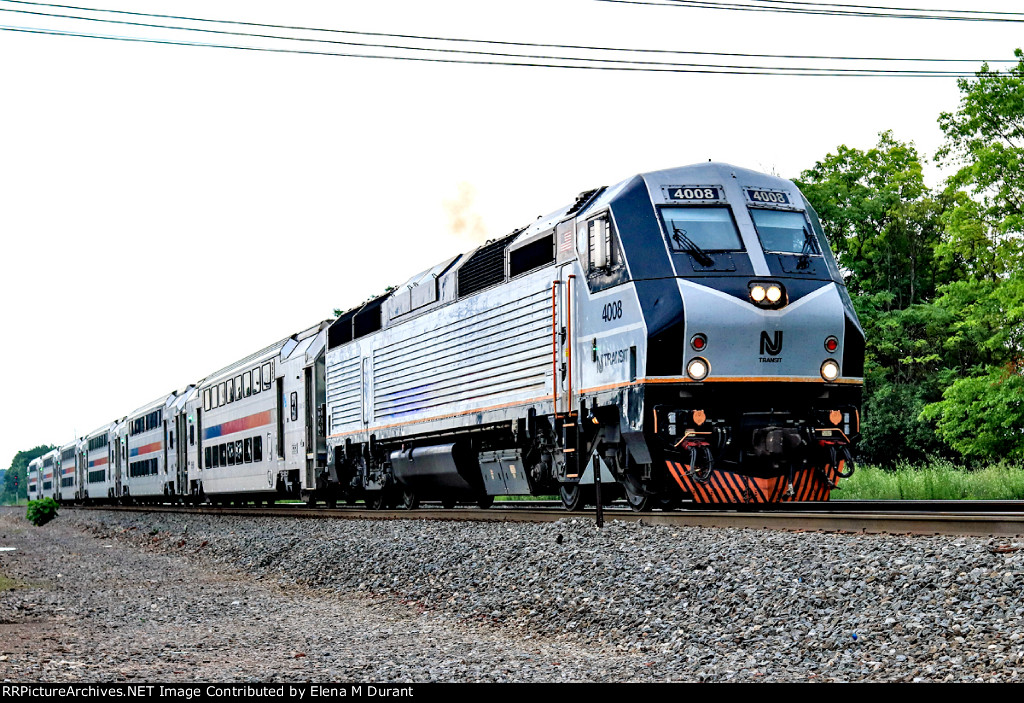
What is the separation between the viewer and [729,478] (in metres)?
12.1

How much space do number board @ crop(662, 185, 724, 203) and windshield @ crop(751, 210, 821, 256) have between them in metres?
0.50

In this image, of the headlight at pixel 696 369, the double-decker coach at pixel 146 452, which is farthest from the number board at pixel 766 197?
the double-decker coach at pixel 146 452

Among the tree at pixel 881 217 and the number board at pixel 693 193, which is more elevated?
the tree at pixel 881 217

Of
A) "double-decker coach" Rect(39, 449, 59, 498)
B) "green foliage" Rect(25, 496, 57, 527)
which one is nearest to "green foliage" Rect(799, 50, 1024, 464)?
"green foliage" Rect(25, 496, 57, 527)

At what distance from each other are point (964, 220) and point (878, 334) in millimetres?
9344

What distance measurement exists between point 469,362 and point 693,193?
15.9ft

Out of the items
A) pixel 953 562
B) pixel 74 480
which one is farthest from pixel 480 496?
pixel 74 480

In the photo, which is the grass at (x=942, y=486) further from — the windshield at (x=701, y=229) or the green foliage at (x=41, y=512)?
the green foliage at (x=41, y=512)

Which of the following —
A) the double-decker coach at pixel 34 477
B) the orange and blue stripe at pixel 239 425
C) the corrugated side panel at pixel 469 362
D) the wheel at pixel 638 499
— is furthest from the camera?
the double-decker coach at pixel 34 477

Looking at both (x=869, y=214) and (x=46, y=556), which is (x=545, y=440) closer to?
(x=46, y=556)

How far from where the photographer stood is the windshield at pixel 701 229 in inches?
491

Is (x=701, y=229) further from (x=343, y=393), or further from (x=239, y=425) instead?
(x=239, y=425)

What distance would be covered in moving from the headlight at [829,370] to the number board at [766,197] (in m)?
2.12
